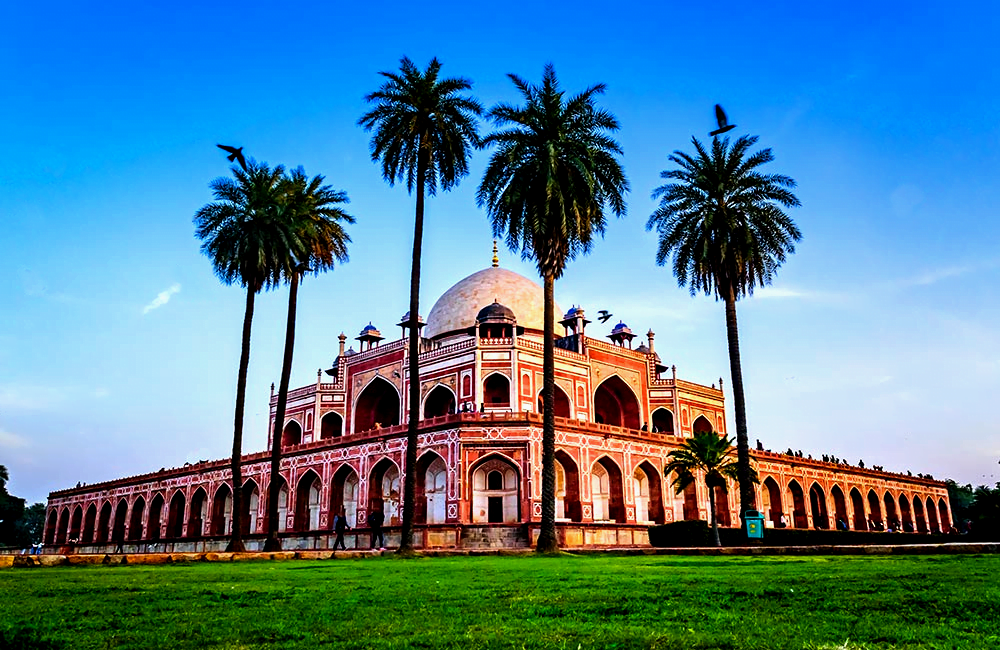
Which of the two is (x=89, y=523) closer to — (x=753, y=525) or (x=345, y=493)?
(x=345, y=493)

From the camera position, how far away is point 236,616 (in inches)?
262

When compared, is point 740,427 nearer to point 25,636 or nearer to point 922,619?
point 922,619

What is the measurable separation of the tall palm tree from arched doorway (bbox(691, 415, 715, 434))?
3719 centimetres

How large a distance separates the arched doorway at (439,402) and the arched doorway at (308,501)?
8890 mm

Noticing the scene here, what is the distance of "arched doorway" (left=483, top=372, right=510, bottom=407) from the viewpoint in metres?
51.8

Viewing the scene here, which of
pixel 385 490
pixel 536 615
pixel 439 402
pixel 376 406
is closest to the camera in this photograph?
pixel 536 615

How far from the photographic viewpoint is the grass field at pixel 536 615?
495cm

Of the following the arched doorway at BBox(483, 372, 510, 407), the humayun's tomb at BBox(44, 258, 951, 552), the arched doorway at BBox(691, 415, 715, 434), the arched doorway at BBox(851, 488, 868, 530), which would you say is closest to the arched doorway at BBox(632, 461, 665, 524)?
the humayun's tomb at BBox(44, 258, 951, 552)

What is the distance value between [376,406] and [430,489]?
51.2 ft

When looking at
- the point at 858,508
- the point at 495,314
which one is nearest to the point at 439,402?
the point at 495,314

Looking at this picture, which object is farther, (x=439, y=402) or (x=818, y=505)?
(x=818, y=505)

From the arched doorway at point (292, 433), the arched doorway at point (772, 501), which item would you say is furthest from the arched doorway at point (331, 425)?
the arched doorway at point (772, 501)

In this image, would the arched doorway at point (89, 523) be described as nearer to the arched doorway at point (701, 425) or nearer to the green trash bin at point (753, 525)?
the arched doorway at point (701, 425)

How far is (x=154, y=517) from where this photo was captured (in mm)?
61969
